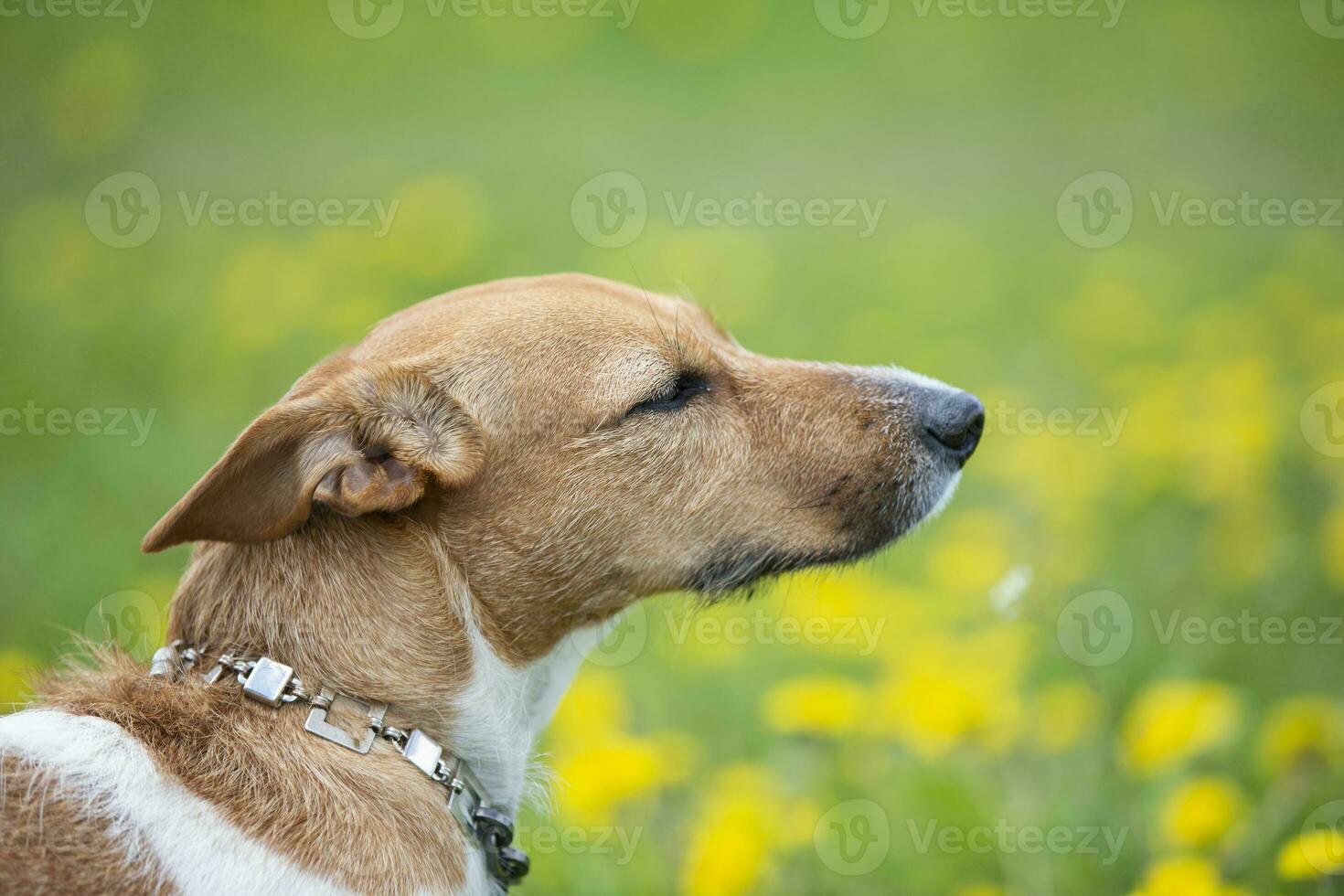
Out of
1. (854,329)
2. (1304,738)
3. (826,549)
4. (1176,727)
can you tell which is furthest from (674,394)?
(854,329)

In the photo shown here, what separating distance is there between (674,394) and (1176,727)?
2.00 metres

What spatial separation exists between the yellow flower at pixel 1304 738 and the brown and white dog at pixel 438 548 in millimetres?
1455

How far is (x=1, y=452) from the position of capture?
276 inches

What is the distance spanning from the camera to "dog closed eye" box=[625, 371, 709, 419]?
357 cm

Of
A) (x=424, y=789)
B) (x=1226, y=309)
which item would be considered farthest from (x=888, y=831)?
(x=1226, y=309)

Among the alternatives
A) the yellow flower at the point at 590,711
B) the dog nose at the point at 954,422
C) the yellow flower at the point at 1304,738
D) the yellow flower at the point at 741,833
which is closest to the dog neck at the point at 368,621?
the yellow flower at the point at 741,833

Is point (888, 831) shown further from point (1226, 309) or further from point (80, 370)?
point (80, 370)

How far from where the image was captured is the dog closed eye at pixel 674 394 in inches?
140

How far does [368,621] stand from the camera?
310 cm

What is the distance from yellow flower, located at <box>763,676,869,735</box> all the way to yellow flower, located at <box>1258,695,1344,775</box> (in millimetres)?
1461

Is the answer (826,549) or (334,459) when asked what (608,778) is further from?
(334,459)

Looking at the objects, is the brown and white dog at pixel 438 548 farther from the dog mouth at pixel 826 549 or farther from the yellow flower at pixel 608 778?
the yellow flower at pixel 608 778

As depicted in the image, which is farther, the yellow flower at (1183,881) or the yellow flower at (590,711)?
the yellow flower at (590,711)

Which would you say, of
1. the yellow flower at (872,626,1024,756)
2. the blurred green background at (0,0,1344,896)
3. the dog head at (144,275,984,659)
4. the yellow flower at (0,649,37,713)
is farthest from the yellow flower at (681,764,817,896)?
the yellow flower at (0,649,37,713)
